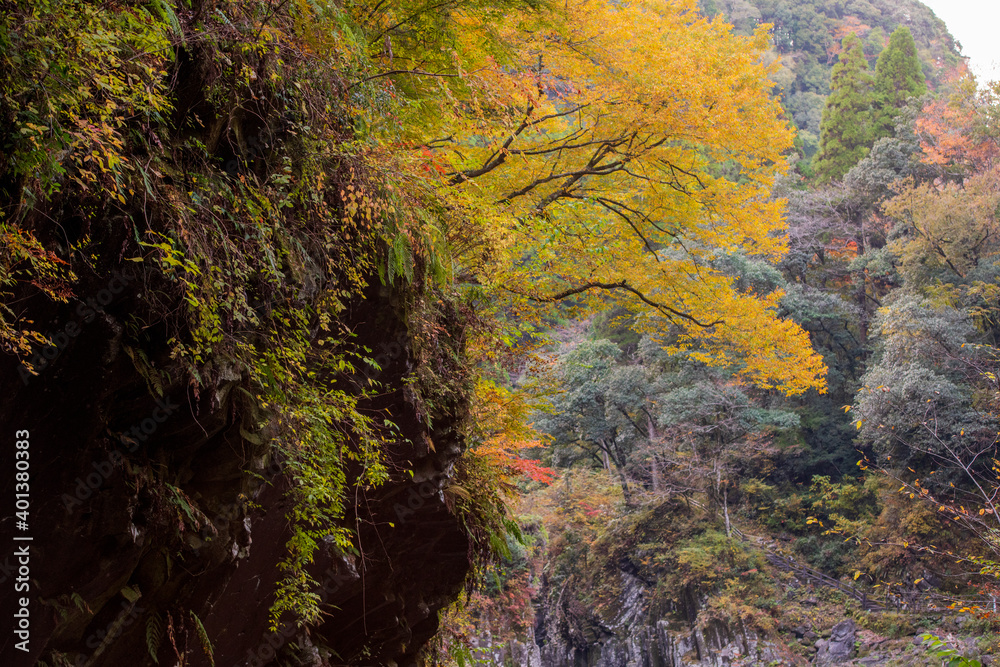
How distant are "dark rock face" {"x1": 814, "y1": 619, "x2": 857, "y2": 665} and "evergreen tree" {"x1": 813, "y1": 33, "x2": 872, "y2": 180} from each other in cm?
1794

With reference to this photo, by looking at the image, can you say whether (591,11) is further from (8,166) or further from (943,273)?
(943,273)

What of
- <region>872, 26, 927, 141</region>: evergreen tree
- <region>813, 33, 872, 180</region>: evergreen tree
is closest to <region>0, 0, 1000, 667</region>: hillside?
<region>813, 33, 872, 180</region>: evergreen tree

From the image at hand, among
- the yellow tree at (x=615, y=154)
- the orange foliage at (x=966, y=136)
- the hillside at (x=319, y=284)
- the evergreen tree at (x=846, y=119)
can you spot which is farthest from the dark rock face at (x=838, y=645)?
the evergreen tree at (x=846, y=119)

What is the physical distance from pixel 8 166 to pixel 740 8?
201 feet

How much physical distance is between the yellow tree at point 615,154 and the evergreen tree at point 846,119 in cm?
2218

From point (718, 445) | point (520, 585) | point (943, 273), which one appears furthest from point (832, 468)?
point (520, 585)

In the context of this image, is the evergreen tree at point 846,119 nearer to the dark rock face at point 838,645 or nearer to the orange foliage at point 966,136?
the orange foliage at point 966,136

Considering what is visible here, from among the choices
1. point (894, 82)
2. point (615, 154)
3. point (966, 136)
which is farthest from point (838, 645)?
point (894, 82)

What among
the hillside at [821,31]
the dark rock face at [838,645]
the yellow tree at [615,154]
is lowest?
the dark rock face at [838,645]

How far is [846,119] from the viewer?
28.2 m

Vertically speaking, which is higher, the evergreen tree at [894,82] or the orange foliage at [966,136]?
the evergreen tree at [894,82]

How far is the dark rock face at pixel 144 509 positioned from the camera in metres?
2.62

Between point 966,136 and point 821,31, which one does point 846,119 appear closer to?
point 966,136

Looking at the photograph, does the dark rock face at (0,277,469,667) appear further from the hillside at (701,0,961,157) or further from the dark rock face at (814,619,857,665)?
the hillside at (701,0,961,157)
